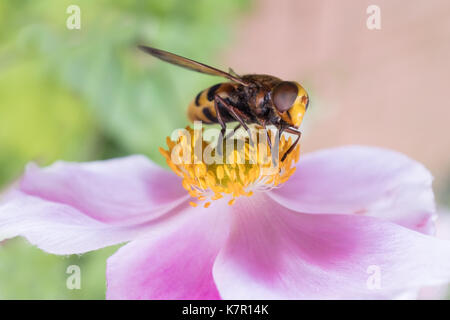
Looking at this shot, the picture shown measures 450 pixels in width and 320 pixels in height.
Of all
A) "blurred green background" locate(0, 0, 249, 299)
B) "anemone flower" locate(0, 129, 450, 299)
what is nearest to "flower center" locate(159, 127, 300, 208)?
"anemone flower" locate(0, 129, 450, 299)

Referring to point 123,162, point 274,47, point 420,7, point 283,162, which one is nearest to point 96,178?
point 123,162

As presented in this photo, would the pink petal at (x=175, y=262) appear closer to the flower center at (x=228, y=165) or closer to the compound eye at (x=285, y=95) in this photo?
the flower center at (x=228, y=165)

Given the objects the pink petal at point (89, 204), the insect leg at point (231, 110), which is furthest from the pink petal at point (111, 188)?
the insect leg at point (231, 110)

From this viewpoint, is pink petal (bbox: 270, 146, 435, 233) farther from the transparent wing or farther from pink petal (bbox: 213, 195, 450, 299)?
the transparent wing

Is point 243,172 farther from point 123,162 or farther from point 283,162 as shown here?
point 123,162

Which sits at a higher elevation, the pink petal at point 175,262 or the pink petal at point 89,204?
the pink petal at point 89,204

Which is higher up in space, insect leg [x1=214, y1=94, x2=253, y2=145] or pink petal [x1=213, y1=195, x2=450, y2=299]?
insect leg [x1=214, y1=94, x2=253, y2=145]
